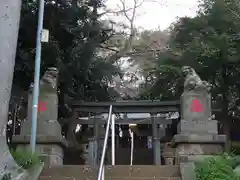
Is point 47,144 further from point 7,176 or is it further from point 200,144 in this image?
point 200,144

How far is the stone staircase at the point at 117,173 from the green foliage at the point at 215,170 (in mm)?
639

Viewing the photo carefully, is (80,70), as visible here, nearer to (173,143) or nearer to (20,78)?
(20,78)

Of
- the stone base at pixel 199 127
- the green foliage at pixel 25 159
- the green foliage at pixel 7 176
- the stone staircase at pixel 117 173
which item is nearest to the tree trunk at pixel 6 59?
the green foliage at pixel 7 176

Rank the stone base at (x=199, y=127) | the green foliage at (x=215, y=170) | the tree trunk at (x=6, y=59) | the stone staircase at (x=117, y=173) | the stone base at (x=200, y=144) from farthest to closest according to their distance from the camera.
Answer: the stone base at (x=199, y=127) → the stone base at (x=200, y=144) → the stone staircase at (x=117, y=173) → the tree trunk at (x=6, y=59) → the green foliage at (x=215, y=170)

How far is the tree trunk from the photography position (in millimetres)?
6284

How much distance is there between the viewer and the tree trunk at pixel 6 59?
6.28 m

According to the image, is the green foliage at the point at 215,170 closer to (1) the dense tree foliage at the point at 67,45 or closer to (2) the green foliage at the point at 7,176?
(2) the green foliage at the point at 7,176

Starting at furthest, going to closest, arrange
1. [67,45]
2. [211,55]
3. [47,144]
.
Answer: [67,45]
[211,55]
[47,144]

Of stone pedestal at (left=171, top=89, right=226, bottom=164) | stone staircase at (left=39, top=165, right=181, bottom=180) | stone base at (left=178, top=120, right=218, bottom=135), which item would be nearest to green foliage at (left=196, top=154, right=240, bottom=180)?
stone staircase at (left=39, top=165, right=181, bottom=180)

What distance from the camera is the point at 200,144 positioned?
8750 millimetres

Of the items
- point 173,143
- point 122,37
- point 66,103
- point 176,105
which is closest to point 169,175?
point 173,143

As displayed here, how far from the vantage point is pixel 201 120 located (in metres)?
8.99

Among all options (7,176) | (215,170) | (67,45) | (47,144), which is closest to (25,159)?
(7,176)

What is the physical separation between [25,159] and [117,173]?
1.57 metres
